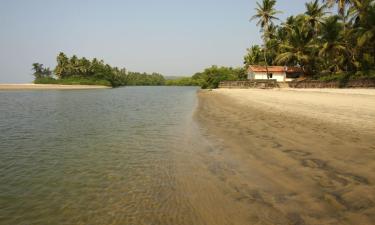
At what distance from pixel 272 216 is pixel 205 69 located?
228 ft

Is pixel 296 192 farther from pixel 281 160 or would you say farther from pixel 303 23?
Answer: pixel 303 23

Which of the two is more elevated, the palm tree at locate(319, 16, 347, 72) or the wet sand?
the palm tree at locate(319, 16, 347, 72)

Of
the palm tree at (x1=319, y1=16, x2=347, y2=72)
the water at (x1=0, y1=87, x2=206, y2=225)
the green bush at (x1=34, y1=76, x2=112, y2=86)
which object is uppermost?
the palm tree at (x1=319, y1=16, x2=347, y2=72)

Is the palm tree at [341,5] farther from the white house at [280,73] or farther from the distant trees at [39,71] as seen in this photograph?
the distant trees at [39,71]

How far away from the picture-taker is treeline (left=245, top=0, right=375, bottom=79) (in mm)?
29312

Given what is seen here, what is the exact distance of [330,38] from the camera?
35.0 m

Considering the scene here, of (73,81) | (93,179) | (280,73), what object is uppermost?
(73,81)

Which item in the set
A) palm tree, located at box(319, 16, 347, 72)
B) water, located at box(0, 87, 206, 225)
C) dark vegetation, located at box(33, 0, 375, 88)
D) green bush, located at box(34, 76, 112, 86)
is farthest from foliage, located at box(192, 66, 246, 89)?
water, located at box(0, 87, 206, 225)

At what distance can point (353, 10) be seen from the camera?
3191cm

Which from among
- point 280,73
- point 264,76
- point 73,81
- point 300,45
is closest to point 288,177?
point 300,45

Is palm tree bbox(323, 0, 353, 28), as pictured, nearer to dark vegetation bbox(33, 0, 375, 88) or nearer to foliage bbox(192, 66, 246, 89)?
dark vegetation bbox(33, 0, 375, 88)

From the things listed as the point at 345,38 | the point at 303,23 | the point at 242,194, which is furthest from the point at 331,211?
the point at 303,23

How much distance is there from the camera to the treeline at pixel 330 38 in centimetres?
2931

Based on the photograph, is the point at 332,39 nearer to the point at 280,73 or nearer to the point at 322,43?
the point at 322,43
